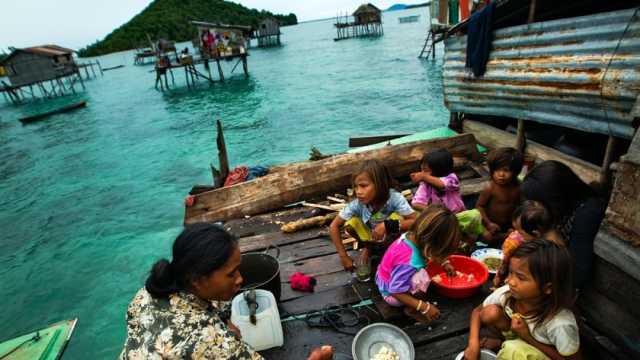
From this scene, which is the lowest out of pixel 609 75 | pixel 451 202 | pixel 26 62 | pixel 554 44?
pixel 451 202

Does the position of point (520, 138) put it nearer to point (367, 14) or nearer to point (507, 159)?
point (507, 159)

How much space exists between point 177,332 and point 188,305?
14cm

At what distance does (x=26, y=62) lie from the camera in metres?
33.0

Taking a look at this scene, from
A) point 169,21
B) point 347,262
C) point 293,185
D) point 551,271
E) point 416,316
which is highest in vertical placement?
point 169,21

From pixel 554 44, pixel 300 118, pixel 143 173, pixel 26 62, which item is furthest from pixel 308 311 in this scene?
pixel 26 62

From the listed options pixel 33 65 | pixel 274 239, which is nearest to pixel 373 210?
pixel 274 239

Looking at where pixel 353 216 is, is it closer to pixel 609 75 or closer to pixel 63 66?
pixel 609 75

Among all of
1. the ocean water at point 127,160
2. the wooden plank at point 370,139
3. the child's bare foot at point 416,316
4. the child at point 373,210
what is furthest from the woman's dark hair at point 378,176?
the ocean water at point 127,160

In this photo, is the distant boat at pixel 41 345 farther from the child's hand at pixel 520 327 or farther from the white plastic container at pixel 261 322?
the child's hand at pixel 520 327

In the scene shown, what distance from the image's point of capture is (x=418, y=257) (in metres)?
2.89

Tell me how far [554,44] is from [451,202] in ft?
8.18

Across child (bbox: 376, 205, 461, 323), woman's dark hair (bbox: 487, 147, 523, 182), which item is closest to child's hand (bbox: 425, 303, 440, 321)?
child (bbox: 376, 205, 461, 323)

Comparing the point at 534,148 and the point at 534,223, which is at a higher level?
the point at 534,223

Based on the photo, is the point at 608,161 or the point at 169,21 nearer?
the point at 608,161
